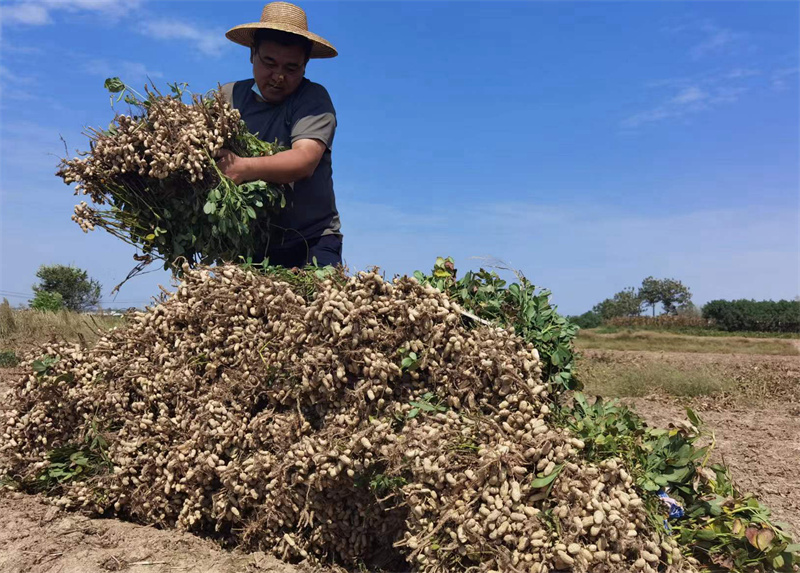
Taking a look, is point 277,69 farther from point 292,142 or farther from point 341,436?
point 341,436

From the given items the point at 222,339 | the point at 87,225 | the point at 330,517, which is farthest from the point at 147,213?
the point at 330,517

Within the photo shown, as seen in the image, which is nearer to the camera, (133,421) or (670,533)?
(670,533)

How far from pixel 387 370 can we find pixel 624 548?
1.44 m

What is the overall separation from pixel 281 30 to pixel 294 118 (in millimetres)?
661

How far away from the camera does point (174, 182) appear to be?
457 cm

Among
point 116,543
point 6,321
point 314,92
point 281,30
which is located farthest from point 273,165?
point 6,321

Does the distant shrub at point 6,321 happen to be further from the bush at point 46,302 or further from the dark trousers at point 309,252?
the dark trousers at point 309,252

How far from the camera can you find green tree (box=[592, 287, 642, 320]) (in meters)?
79.8

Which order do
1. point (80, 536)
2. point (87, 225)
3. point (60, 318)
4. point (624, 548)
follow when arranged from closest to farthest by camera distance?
point (624, 548) → point (80, 536) → point (87, 225) → point (60, 318)

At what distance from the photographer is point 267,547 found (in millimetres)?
3881

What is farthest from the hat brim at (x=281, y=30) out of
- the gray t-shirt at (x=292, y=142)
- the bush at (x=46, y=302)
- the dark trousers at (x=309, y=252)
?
the bush at (x=46, y=302)

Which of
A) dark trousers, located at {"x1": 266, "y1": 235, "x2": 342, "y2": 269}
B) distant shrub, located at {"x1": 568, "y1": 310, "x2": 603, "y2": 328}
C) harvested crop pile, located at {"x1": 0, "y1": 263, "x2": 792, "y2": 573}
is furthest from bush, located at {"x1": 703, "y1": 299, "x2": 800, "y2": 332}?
harvested crop pile, located at {"x1": 0, "y1": 263, "x2": 792, "y2": 573}

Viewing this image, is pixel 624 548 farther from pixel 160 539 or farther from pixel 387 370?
pixel 160 539

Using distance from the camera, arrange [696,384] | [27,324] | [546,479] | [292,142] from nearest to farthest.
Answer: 1. [546,479]
2. [292,142]
3. [696,384]
4. [27,324]
